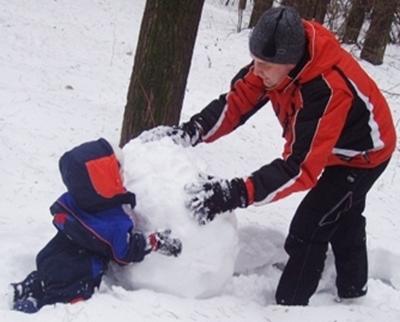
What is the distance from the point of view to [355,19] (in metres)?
14.0

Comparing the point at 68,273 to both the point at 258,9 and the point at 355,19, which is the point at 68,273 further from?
the point at 355,19

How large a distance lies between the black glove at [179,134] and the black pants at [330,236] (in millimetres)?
753

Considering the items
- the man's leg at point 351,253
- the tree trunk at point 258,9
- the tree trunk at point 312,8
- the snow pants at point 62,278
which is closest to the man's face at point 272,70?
the man's leg at point 351,253

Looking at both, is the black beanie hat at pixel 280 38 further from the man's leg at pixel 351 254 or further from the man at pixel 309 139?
the man's leg at pixel 351 254

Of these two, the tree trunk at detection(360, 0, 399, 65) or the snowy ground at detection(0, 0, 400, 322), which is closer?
the snowy ground at detection(0, 0, 400, 322)

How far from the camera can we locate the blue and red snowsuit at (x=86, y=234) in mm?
2865

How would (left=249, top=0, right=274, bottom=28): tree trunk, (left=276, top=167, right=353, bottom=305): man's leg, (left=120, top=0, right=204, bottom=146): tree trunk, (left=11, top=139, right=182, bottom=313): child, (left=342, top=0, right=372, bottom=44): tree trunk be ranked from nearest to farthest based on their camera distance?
1. (left=11, top=139, right=182, bottom=313): child
2. (left=276, top=167, right=353, bottom=305): man's leg
3. (left=120, top=0, right=204, bottom=146): tree trunk
4. (left=342, top=0, right=372, bottom=44): tree trunk
5. (left=249, top=0, right=274, bottom=28): tree trunk

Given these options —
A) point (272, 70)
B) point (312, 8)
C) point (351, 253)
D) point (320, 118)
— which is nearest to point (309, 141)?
point (320, 118)

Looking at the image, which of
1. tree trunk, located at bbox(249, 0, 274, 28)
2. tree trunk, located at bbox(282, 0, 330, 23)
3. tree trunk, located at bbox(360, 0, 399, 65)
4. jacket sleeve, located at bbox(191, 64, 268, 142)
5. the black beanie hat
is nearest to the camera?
the black beanie hat

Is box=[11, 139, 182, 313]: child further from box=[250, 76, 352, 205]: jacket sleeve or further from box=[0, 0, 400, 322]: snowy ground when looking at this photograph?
A: box=[250, 76, 352, 205]: jacket sleeve

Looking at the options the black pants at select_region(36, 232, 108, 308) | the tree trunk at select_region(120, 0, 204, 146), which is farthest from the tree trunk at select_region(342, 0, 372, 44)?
the black pants at select_region(36, 232, 108, 308)

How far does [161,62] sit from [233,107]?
107cm

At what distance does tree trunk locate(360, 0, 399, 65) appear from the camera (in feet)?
38.5

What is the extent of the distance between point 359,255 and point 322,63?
139 centimetres
